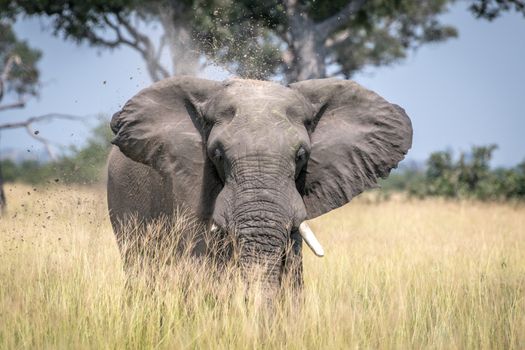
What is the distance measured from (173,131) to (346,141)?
139cm

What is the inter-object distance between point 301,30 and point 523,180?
875 centimetres

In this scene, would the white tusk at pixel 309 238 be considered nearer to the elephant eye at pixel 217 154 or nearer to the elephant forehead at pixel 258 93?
the elephant eye at pixel 217 154

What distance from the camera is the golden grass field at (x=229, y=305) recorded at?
4.96 meters

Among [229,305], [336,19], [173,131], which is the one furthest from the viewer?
[336,19]

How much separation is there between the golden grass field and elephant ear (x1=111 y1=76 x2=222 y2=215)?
0.71 m

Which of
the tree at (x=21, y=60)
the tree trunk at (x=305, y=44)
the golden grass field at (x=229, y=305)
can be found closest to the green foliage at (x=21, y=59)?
the tree at (x=21, y=60)

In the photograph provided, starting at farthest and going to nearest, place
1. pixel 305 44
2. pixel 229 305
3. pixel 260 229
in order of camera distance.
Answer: pixel 305 44
pixel 229 305
pixel 260 229

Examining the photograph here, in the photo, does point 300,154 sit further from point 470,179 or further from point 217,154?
point 470,179

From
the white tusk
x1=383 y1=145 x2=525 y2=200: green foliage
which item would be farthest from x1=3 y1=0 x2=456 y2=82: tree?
the white tusk

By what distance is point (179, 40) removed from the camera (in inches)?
723

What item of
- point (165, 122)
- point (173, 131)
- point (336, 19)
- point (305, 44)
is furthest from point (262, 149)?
point (336, 19)

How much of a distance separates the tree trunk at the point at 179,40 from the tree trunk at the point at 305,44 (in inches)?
89.4

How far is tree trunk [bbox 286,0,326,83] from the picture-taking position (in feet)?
56.7

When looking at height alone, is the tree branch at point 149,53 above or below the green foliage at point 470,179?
Answer: above
